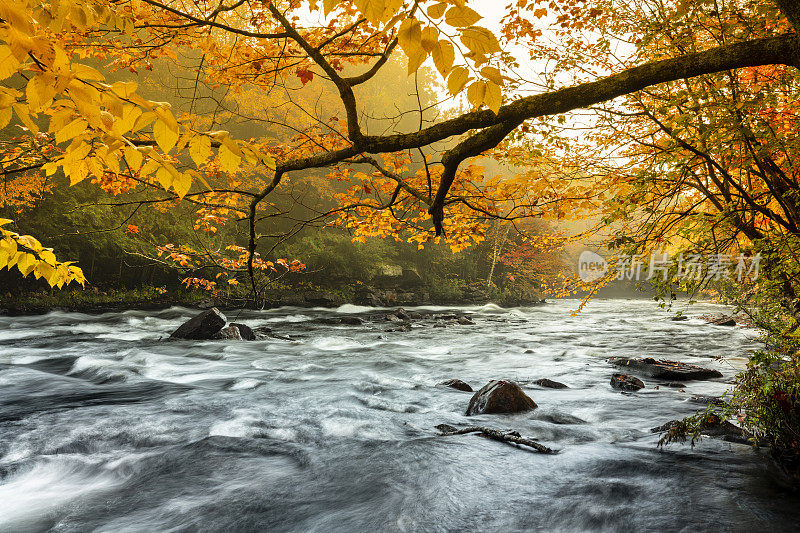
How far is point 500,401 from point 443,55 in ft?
15.6

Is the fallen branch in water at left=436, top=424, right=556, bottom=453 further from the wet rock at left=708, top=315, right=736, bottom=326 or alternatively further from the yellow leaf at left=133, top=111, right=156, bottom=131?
the wet rock at left=708, top=315, right=736, bottom=326

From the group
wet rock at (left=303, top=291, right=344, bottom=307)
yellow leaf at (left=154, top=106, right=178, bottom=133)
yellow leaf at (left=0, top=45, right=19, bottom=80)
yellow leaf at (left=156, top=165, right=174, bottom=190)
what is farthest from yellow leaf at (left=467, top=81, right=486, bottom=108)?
wet rock at (left=303, top=291, right=344, bottom=307)

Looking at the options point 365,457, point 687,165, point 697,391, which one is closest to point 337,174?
point 365,457

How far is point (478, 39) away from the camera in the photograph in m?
1.28

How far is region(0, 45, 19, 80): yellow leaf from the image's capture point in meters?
1.19

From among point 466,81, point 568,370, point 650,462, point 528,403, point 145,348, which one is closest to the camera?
point 466,81

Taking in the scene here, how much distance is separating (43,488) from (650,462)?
17.7 ft

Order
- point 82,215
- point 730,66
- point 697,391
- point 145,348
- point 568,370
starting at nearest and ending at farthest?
point 730,66, point 697,391, point 568,370, point 145,348, point 82,215

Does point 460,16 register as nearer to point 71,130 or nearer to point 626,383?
point 71,130

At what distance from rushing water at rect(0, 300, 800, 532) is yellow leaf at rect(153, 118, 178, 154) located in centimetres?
292

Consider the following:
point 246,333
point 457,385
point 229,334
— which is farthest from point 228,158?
point 246,333

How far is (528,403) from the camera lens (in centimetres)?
537

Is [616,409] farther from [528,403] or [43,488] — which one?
[43,488]

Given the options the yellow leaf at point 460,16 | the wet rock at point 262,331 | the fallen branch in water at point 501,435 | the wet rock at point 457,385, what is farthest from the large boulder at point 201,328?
the yellow leaf at point 460,16
